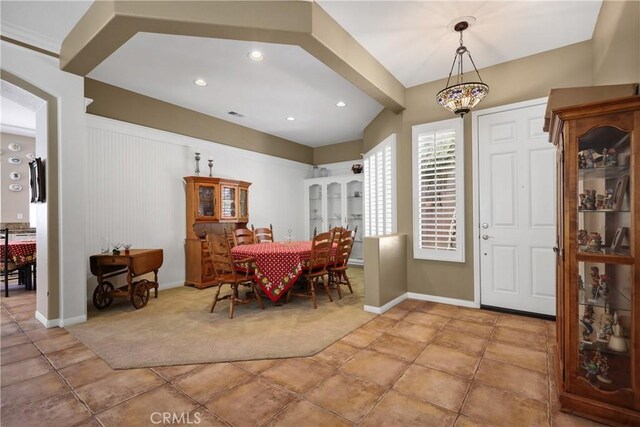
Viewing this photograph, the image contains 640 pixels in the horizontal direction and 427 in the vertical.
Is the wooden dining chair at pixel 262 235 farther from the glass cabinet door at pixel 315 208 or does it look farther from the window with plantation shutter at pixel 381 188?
the glass cabinet door at pixel 315 208

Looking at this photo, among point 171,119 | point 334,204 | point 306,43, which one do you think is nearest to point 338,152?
point 334,204

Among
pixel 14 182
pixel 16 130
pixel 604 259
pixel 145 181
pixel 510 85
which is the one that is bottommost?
pixel 604 259

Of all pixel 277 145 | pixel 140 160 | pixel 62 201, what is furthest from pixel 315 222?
pixel 62 201

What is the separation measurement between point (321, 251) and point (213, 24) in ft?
8.33

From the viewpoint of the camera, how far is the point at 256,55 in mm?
3162

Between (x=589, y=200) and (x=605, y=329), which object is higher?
(x=589, y=200)

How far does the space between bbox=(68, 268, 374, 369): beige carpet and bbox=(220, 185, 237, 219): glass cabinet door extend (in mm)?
1603

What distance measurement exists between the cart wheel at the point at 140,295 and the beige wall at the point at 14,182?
13.8ft

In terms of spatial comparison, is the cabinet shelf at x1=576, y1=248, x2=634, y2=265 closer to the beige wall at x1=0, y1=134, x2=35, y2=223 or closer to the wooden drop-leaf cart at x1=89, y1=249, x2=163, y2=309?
the wooden drop-leaf cart at x1=89, y1=249, x2=163, y2=309

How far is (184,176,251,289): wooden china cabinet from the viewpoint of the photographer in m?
4.68

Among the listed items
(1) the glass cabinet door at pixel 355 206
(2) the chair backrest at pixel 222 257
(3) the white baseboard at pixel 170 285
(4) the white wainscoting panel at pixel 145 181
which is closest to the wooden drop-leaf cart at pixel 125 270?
(4) the white wainscoting panel at pixel 145 181

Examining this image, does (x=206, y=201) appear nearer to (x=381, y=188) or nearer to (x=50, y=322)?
(x=50, y=322)

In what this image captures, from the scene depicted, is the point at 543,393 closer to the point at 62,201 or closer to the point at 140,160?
the point at 62,201

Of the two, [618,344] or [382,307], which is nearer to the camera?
[618,344]
